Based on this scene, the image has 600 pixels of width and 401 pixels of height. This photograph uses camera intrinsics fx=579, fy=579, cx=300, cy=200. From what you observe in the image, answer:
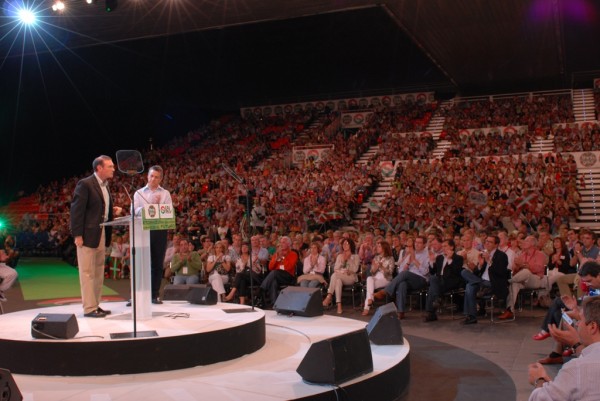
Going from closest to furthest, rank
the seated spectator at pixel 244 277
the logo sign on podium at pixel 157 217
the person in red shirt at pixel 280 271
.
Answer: the logo sign on podium at pixel 157 217, the person in red shirt at pixel 280 271, the seated spectator at pixel 244 277

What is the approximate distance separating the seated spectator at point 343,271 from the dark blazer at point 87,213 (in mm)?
4199

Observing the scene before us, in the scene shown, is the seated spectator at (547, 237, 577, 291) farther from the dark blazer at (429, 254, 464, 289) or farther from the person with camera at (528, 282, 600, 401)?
the person with camera at (528, 282, 600, 401)

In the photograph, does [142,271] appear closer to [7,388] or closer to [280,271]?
[7,388]

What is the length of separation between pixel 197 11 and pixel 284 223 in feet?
17.8

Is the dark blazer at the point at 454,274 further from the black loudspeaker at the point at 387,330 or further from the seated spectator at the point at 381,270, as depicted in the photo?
the black loudspeaker at the point at 387,330

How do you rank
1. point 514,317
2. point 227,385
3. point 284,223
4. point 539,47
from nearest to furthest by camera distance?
point 227,385 < point 514,317 < point 284,223 < point 539,47

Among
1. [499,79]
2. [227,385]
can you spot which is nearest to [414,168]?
[499,79]

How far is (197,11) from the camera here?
13.2 m

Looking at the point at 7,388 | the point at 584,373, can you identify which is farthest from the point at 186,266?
the point at 584,373

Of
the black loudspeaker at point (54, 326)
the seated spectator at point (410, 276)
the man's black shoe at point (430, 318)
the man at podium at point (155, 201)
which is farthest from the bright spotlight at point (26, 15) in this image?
the man's black shoe at point (430, 318)

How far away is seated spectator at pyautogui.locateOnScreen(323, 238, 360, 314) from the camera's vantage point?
8.64m

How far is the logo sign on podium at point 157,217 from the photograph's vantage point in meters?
4.91

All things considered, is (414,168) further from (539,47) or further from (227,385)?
(227,385)

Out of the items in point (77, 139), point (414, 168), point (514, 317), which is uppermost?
point (77, 139)
